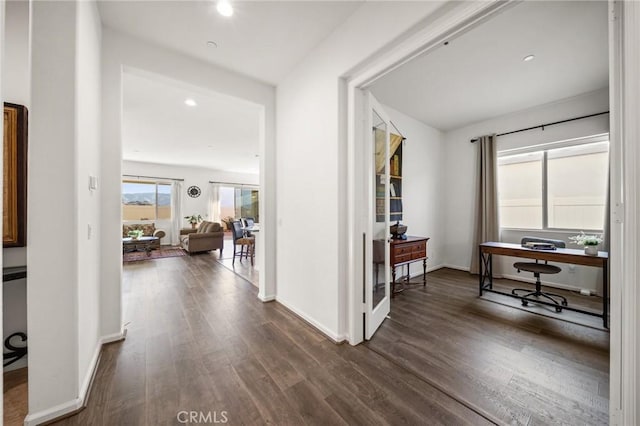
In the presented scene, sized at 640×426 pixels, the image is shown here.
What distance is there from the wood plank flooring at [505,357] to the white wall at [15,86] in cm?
290

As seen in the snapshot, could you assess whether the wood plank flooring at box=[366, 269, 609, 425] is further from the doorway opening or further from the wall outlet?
the wall outlet

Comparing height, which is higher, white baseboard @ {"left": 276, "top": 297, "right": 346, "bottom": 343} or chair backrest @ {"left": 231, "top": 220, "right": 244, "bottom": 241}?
chair backrest @ {"left": 231, "top": 220, "right": 244, "bottom": 241}

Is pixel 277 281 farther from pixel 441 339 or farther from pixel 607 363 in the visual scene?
pixel 607 363

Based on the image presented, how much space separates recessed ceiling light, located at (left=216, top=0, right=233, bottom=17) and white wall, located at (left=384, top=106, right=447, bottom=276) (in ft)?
8.78

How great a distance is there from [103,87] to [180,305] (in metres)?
2.52

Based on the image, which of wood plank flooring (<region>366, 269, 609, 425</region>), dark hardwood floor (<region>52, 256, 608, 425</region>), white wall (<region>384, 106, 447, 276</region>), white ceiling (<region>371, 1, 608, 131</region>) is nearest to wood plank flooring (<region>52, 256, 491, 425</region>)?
dark hardwood floor (<region>52, 256, 608, 425</region>)

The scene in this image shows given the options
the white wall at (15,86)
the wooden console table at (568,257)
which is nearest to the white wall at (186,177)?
the white wall at (15,86)

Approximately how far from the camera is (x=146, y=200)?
8.16m

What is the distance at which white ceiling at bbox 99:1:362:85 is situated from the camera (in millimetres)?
2014

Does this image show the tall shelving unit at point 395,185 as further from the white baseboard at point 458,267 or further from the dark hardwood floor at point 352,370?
the white baseboard at point 458,267

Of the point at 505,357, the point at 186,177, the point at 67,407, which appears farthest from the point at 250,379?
the point at 186,177

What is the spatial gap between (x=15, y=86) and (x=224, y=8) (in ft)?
5.82

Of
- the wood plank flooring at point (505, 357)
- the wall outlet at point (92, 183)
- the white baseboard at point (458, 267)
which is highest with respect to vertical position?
the wall outlet at point (92, 183)

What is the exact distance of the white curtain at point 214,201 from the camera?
30.4 feet
